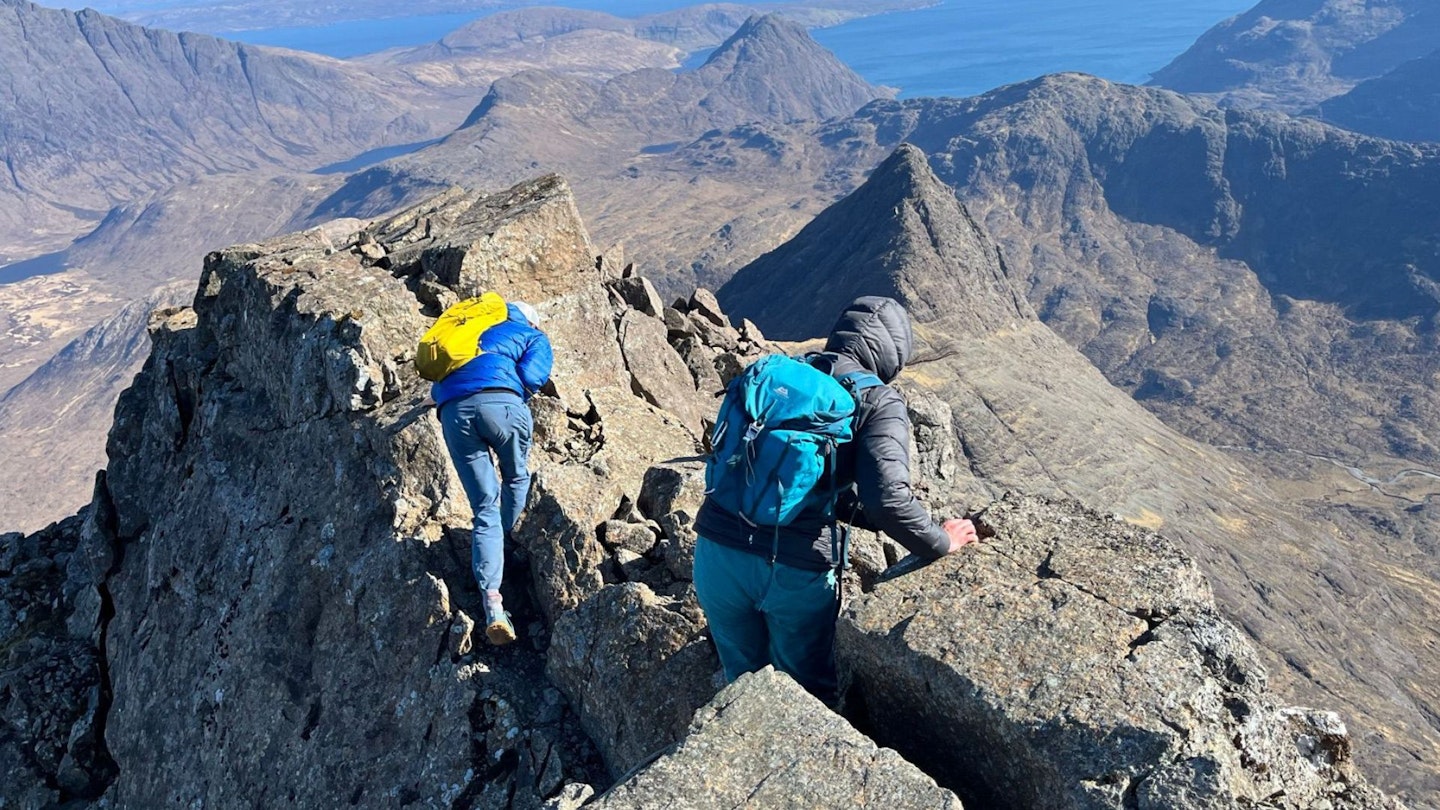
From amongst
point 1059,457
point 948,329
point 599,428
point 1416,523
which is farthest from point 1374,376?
point 599,428

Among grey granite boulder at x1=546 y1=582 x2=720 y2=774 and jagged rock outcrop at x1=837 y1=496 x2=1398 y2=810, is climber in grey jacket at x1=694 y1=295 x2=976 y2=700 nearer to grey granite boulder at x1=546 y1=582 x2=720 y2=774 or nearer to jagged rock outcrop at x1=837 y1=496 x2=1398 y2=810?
jagged rock outcrop at x1=837 y1=496 x2=1398 y2=810

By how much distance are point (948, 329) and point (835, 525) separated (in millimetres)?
104163

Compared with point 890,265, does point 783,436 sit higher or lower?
higher

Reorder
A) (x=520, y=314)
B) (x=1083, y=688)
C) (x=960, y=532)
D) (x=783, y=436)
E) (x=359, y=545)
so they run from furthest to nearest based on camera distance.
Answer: (x=359, y=545) < (x=520, y=314) < (x=960, y=532) < (x=783, y=436) < (x=1083, y=688)

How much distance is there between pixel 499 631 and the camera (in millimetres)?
12039

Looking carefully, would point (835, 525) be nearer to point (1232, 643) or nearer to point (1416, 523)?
point (1232, 643)

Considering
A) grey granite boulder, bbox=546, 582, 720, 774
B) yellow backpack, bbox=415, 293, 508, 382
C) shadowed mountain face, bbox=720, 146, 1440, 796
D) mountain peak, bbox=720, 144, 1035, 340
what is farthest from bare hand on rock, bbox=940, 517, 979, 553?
mountain peak, bbox=720, 144, 1035, 340

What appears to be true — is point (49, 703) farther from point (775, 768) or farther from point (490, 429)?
point (775, 768)

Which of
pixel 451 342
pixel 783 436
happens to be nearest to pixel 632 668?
pixel 783 436

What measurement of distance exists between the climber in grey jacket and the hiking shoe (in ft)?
11.3

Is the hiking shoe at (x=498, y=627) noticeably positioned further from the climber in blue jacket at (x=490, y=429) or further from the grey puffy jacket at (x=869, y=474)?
the grey puffy jacket at (x=869, y=474)

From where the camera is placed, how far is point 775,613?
30.9 feet

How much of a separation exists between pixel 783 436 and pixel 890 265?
367 feet

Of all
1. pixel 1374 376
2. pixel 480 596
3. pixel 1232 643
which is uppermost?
pixel 1232 643
